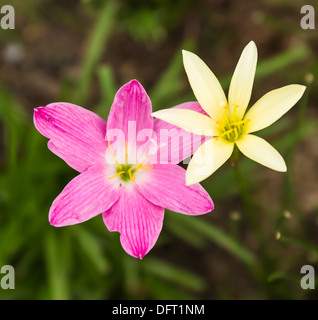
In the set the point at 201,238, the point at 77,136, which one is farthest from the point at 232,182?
the point at 77,136

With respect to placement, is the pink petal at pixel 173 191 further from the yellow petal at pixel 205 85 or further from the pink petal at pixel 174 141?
the yellow petal at pixel 205 85

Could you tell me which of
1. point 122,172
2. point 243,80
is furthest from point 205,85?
point 122,172

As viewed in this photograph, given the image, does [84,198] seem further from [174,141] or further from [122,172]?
[174,141]

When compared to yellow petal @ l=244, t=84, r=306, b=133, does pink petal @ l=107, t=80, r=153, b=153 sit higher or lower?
higher

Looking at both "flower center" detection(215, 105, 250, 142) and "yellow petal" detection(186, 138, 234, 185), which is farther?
"flower center" detection(215, 105, 250, 142)

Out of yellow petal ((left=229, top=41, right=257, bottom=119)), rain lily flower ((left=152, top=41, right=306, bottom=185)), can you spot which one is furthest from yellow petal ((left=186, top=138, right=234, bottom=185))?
yellow petal ((left=229, top=41, right=257, bottom=119))

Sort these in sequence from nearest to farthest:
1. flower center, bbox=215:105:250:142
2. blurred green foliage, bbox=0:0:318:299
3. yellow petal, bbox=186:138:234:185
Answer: yellow petal, bbox=186:138:234:185
flower center, bbox=215:105:250:142
blurred green foliage, bbox=0:0:318:299

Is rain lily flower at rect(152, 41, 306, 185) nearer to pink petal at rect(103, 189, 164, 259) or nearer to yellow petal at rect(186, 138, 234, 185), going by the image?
yellow petal at rect(186, 138, 234, 185)
